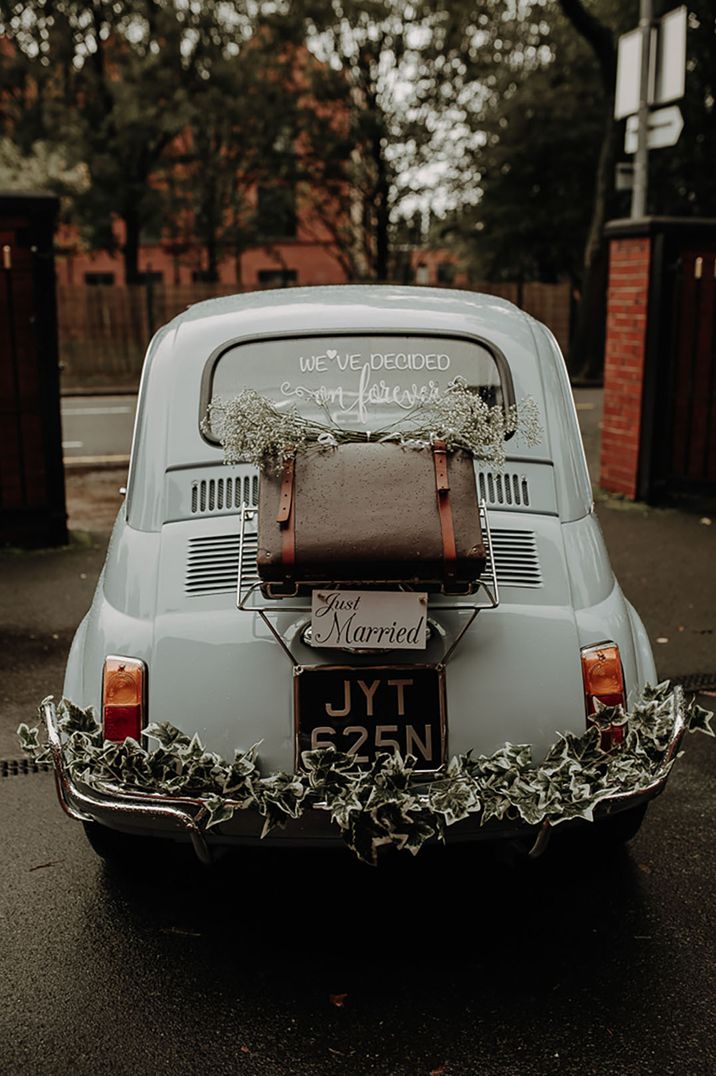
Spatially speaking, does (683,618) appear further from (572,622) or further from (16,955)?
(16,955)

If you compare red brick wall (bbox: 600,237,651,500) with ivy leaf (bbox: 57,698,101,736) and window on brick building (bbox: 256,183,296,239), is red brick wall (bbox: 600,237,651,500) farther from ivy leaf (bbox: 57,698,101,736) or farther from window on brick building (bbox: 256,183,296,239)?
window on brick building (bbox: 256,183,296,239)

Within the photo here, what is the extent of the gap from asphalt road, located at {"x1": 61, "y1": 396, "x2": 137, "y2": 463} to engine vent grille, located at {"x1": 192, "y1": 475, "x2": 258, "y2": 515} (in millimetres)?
6651

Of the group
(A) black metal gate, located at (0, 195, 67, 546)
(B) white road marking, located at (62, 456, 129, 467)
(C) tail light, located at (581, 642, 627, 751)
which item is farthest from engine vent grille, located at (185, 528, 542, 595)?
(B) white road marking, located at (62, 456, 129, 467)

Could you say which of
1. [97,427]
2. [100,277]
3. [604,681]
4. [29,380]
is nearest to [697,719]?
[604,681]

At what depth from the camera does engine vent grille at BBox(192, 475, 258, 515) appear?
3.64 meters

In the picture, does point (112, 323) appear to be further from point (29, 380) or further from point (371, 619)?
point (371, 619)

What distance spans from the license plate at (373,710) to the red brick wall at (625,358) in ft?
21.8

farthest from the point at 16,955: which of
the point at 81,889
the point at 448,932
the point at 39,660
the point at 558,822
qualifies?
the point at 39,660

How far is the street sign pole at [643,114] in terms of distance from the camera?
10.5 meters

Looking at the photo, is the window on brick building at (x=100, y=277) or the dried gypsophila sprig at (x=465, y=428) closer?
the dried gypsophila sprig at (x=465, y=428)

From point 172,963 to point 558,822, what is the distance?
120 cm

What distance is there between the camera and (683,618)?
6570mm

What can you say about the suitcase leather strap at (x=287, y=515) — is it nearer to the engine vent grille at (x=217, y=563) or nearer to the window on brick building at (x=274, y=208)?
the engine vent grille at (x=217, y=563)

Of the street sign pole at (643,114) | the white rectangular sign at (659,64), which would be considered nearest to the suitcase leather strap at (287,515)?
the street sign pole at (643,114)
